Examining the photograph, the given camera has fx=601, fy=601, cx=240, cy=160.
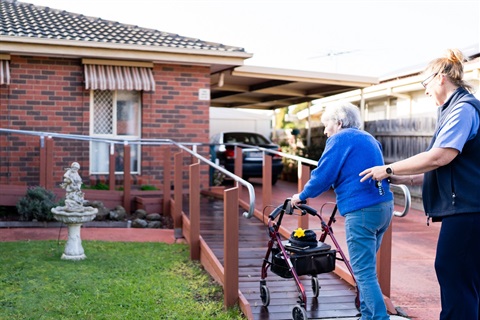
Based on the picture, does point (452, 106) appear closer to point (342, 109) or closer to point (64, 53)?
point (342, 109)

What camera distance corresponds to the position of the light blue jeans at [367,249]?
4066 mm

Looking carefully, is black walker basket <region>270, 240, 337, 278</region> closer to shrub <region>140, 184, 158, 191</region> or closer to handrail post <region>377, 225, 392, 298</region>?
handrail post <region>377, 225, 392, 298</region>

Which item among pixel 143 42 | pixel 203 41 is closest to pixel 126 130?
pixel 143 42

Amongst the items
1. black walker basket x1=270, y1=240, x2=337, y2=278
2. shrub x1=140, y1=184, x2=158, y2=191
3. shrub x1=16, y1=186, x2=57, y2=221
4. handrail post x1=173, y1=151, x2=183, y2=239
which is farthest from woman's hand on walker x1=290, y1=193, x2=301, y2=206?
shrub x1=140, y1=184, x2=158, y2=191

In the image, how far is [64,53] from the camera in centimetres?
1126

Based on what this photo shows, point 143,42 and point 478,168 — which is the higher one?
point 143,42

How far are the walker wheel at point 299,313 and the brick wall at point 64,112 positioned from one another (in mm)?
8019

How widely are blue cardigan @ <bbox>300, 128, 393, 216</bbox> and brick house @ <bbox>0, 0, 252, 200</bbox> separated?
8.09 meters

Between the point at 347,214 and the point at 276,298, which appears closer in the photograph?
the point at 347,214

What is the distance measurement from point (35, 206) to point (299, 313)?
573cm

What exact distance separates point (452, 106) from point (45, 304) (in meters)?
3.69

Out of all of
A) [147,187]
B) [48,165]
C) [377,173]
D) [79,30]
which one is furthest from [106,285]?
[79,30]

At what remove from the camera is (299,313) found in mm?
4504

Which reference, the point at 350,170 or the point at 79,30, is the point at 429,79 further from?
the point at 79,30
